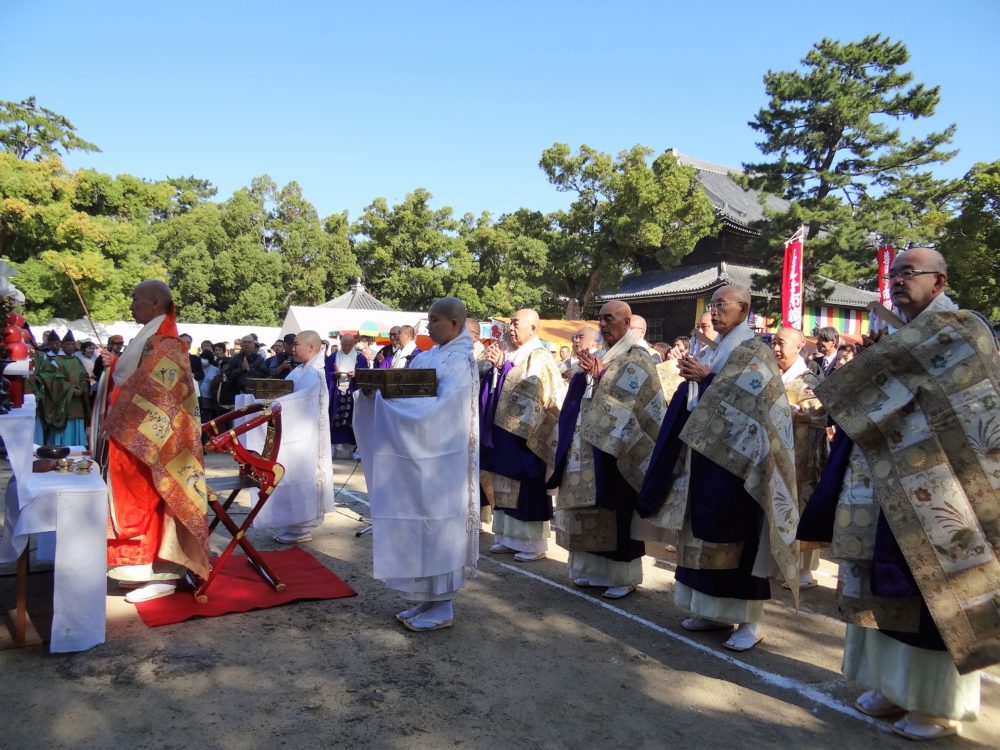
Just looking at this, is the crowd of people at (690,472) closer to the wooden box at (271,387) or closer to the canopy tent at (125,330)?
the wooden box at (271,387)

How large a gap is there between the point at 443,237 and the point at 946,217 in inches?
822

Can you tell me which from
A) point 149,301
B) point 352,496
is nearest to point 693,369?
point 149,301

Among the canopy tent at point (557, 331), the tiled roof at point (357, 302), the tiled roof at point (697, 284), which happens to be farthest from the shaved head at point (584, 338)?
the tiled roof at point (357, 302)

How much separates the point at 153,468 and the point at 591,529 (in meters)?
2.99

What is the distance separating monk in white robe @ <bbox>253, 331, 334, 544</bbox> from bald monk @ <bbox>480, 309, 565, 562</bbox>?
152 centimetres

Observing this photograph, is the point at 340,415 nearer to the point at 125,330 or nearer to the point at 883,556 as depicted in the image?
the point at 883,556

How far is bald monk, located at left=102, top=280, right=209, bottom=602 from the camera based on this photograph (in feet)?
15.2

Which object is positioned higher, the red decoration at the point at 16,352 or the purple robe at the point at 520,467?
the red decoration at the point at 16,352

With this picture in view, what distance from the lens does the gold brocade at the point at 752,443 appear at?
4.19m

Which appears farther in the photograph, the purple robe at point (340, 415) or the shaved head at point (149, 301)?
the purple robe at point (340, 415)

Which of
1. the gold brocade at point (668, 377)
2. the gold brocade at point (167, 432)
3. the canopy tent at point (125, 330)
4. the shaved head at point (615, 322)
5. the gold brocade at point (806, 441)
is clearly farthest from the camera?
the canopy tent at point (125, 330)

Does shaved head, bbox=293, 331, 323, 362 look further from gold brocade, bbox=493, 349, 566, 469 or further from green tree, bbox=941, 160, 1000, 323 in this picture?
green tree, bbox=941, 160, 1000, 323

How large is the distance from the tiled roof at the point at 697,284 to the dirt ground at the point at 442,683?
2310 centimetres

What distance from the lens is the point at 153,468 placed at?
15.1 feet
